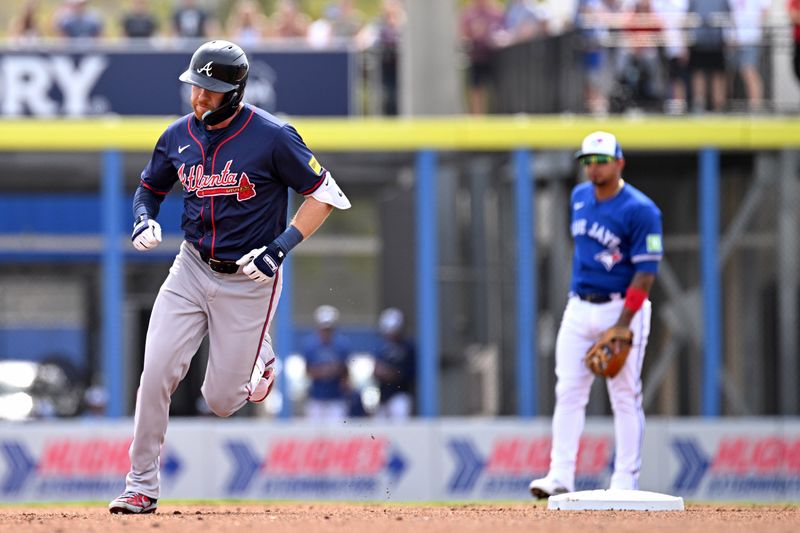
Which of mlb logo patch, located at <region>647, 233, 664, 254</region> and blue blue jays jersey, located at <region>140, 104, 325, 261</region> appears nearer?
blue blue jays jersey, located at <region>140, 104, 325, 261</region>

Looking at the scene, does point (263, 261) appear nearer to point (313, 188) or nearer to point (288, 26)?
point (313, 188)

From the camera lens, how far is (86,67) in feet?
54.5

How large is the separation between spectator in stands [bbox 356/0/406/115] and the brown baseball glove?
8.31 meters

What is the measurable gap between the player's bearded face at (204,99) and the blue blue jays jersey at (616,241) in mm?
2735

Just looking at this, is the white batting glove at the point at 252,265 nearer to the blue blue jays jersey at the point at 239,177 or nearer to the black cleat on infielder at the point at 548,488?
the blue blue jays jersey at the point at 239,177

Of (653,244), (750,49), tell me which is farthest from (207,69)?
(750,49)

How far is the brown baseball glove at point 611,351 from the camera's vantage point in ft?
31.1

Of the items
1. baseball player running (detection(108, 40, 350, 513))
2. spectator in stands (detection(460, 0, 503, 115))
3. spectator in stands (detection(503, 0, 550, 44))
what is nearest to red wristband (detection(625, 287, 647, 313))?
baseball player running (detection(108, 40, 350, 513))

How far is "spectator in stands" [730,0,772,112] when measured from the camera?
16.8m

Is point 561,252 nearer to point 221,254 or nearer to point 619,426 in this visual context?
point 619,426

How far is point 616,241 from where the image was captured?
968cm

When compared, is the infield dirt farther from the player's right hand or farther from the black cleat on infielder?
the player's right hand

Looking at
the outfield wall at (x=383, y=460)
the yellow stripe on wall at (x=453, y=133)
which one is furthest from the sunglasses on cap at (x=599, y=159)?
the yellow stripe on wall at (x=453, y=133)

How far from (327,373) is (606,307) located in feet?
24.7
